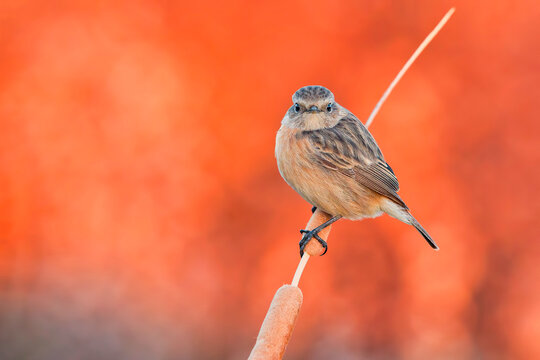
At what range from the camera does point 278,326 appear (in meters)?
1.22

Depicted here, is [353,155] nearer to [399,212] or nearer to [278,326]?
[399,212]

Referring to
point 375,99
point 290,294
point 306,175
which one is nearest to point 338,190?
point 306,175

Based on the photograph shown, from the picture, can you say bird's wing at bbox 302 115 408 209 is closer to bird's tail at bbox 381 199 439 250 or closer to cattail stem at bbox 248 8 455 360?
bird's tail at bbox 381 199 439 250

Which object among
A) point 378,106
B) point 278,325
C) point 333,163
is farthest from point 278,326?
point 333,163

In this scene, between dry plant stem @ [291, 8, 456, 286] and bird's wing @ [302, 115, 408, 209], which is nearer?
dry plant stem @ [291, 8, 456, 286]

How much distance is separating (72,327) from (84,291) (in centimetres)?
30

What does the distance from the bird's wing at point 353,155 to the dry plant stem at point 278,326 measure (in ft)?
4.02

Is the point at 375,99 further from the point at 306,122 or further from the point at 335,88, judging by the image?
the point at 306,122

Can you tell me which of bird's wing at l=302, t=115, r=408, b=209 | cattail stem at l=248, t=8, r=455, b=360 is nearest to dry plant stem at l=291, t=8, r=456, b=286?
cattail stem at l=248, t=8, r=455, b=360

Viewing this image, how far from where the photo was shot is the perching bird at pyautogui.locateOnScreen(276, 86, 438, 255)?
7.77 feet

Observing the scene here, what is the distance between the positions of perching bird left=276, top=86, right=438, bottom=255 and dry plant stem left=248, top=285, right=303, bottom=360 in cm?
101

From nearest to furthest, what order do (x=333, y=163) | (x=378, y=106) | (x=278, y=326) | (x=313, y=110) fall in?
(x=278, y=326)
(x=378, y=106)
(x=313, y=110)
(x=333, y=163)

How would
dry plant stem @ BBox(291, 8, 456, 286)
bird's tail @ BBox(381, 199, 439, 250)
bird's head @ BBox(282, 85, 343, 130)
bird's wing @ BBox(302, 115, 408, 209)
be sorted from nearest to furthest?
dry plant stem @ BBox(291, 8, 456, 286) → bird's head @ BBox(282, 85, 343, 130) → bird's tail @ BBox(381, 199, 439, 250) → bird's wing @ BBox(302, 115, 408, 209)

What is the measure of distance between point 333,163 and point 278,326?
1385 mm
